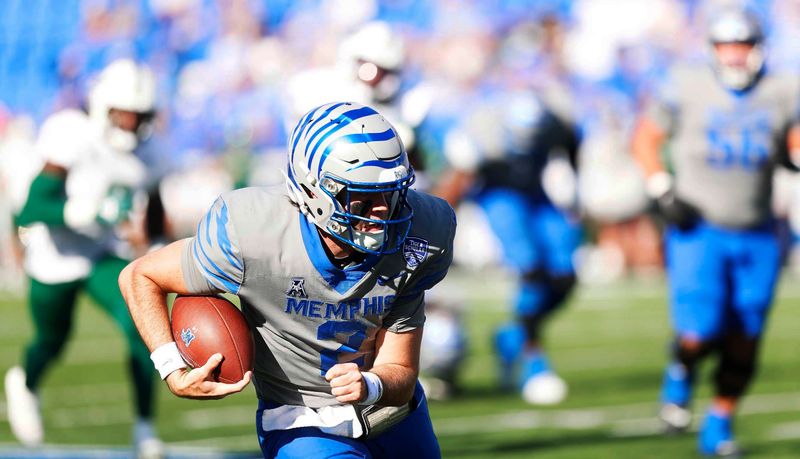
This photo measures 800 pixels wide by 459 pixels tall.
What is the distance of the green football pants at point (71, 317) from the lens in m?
6.24

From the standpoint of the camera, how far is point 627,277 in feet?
53.7

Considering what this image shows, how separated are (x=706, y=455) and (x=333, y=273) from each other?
3152mm

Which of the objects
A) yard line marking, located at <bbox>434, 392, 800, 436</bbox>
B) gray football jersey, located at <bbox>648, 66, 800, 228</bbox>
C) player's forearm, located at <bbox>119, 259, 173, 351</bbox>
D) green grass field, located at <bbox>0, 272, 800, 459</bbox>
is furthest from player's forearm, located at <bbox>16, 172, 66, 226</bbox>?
player's forearm, located at <bbox>119, 259, 173, 351</bbox>

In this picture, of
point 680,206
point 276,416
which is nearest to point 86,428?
point 680,206

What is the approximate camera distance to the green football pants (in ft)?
20.5

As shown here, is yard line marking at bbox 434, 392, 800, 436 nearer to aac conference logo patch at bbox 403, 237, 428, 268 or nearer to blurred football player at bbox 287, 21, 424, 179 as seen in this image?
blurred football player at bbox 287, 21, 424, 179

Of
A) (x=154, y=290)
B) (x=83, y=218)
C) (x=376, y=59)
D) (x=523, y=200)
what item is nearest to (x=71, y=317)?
(x=83, y=218)

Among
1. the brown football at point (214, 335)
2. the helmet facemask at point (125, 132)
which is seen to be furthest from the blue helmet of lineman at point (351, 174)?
the helmet facemask at point (125, 132)

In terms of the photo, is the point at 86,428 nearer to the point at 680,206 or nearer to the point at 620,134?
the point at 680,206

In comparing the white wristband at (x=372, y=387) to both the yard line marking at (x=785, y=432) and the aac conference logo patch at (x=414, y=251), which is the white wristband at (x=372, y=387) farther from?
the yard line marking at (x=785, y=432)

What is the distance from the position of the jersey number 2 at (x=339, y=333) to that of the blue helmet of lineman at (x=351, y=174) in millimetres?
237

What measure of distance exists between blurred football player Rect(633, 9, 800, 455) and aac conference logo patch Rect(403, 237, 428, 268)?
9.54 ft

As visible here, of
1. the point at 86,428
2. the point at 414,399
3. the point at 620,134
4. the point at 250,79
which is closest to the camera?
the point at 414,399

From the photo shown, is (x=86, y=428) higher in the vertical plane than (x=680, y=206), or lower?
lower
